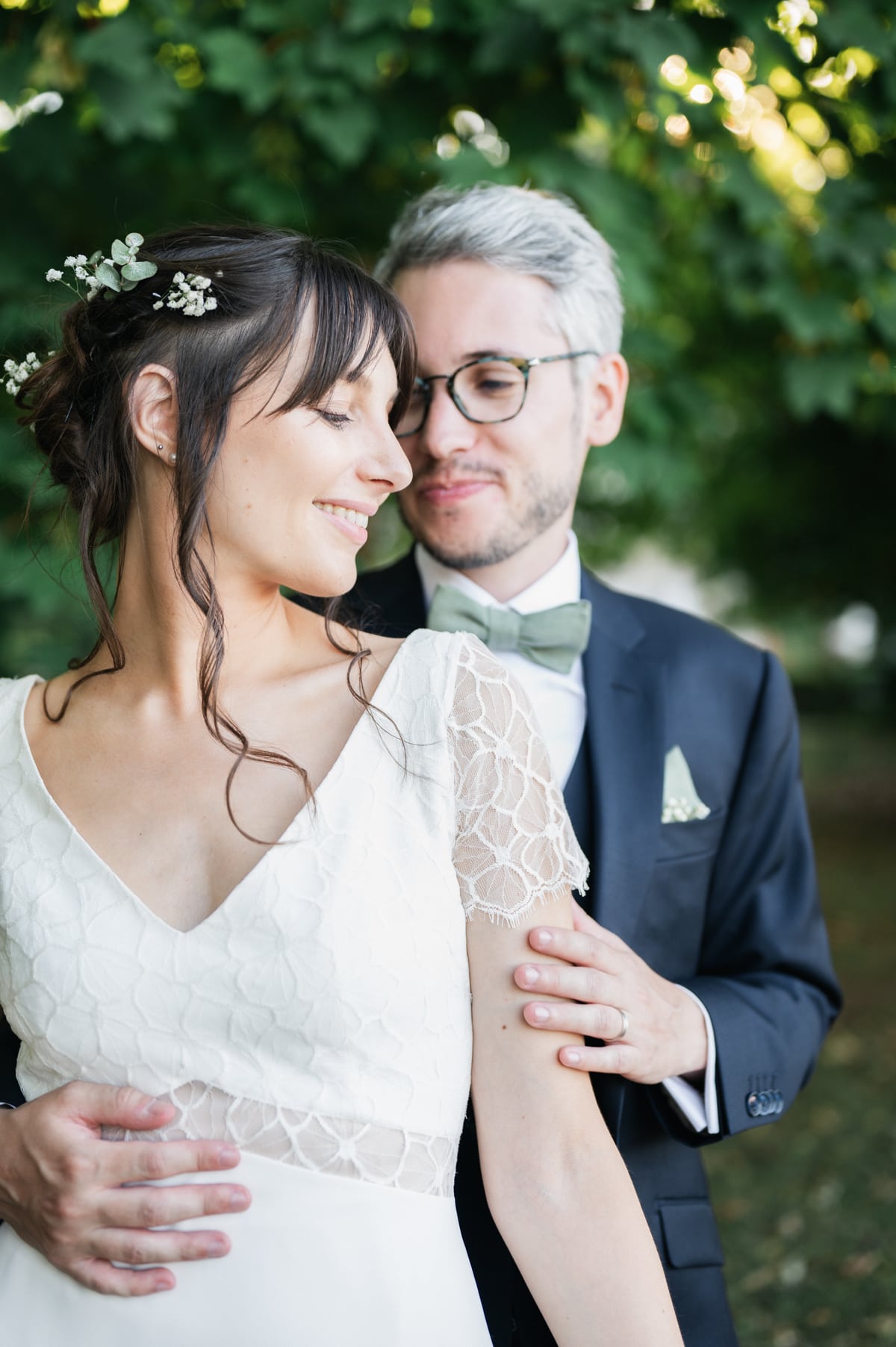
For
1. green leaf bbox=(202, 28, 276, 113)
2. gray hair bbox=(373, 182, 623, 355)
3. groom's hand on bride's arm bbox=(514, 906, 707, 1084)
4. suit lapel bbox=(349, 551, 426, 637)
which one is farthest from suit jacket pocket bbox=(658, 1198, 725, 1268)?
green leaf bbox=(202, 28, 276, 113)

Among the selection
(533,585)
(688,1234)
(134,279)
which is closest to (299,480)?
(134,279)

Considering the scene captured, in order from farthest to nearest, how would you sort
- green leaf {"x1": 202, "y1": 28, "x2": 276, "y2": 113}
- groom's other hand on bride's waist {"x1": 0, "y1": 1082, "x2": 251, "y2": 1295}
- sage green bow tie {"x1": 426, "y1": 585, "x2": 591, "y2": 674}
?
green leaf {"x1": 202, "y1": 28, "x2": 276, "y2": 113}
sage green bow tie {"x1": 426, "y1": 585, "x2": 591, "y2": 674}
groom's other hand on bride's waist {"x1": 0, "y1": 1082, "x2": 251, "y2": 1295}

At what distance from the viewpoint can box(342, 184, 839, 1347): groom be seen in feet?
7.93

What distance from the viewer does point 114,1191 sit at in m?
1.82

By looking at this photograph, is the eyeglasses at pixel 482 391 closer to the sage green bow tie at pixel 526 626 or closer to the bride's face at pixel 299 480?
the sage green bow tie at pixel 526 626

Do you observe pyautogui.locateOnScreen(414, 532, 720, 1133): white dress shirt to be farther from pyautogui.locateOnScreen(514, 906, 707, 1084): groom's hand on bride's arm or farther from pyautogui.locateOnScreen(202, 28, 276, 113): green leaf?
pyautogui.locateOnScreen(202, 28, 276, 113): green leaf

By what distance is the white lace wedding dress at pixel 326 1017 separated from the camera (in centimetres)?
178

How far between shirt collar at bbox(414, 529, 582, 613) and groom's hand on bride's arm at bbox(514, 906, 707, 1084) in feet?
2.91

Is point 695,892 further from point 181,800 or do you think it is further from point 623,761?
point 181,800

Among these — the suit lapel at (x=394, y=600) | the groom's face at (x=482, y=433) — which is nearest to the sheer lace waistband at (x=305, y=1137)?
the suit lapel at (x=394, y=600)

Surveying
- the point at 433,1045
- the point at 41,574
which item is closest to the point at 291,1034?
the point at 433,1045

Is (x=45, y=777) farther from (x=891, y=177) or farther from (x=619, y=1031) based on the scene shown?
(x=891, y=177)

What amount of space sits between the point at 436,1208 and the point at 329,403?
1246mm

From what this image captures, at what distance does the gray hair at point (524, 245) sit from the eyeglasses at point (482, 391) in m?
0.16
